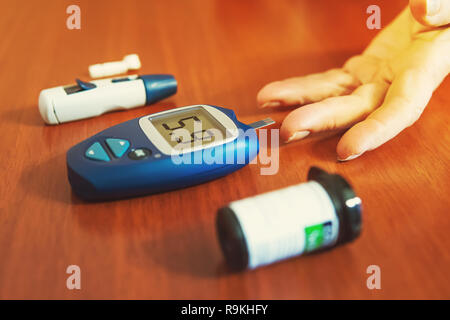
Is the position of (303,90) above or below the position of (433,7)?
below

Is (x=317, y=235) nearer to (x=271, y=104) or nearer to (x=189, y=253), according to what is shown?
(x=189, y=253)

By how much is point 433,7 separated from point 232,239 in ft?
1.62

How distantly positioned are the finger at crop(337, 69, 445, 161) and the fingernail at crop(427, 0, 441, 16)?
9 centimetres

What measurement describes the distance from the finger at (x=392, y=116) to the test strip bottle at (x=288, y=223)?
0.52 feet

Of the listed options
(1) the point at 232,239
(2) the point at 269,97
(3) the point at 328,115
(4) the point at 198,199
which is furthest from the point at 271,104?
(1) the point at 232,239

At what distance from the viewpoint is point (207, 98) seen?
818 millimetres

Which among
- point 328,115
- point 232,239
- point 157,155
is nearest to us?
point 232,239

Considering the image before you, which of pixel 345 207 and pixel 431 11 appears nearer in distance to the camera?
pixel 345 207

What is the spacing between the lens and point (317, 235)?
47cm

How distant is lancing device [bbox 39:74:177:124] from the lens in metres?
0.73

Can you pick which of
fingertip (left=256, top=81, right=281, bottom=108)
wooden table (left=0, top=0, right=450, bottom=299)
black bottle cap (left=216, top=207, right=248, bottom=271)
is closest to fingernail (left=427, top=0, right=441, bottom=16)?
wooden table (left=0, top=0, right=450, bottom=299)

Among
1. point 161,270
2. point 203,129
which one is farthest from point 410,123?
point 161,270

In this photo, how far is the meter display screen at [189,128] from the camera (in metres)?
0.58

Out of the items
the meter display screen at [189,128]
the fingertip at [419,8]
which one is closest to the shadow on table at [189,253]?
the meter display screen at [189,128]
